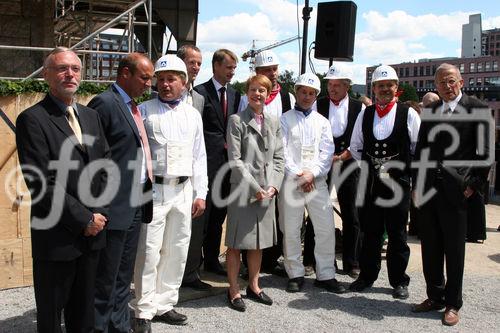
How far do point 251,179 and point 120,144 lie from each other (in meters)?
1.23

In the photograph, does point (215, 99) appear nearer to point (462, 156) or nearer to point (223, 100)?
point (223, 100)

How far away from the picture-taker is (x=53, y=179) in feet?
9.05

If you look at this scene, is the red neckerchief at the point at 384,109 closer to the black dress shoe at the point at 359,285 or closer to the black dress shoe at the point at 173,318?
the black dress shoe at the point at 359,285

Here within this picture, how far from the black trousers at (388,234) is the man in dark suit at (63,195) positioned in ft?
8.19

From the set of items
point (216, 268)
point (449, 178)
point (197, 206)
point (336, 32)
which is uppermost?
point (336, 32)

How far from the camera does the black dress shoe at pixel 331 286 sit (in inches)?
189

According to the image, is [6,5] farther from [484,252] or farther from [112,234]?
[484,252]

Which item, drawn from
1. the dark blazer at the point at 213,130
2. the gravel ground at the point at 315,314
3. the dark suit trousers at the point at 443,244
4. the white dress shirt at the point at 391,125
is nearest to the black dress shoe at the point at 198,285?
the gravel ground at the point at 315,314

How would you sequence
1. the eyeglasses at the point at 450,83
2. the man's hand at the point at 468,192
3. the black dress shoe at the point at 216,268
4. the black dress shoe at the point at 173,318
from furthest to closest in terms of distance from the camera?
1. the black dress shoe at the point at 216,268
2. the eyeglasses at the point at 450,83
3. the man's hand at the point at 468,192
4. the black dress shoe at the point at 173,318

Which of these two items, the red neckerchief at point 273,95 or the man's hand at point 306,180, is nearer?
the man's hand at point 306,180

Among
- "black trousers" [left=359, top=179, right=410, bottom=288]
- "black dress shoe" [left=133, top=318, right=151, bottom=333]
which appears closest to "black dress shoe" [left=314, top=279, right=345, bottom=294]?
"black trousers" [left=359, top=179, right=410, bottom=288]

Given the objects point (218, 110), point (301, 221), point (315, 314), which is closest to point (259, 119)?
point (218, 110)

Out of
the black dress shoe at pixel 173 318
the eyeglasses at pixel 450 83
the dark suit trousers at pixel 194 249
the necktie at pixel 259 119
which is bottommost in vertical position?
the black dress shoe at pixel 173 318

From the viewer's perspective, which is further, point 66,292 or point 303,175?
point 303,175
